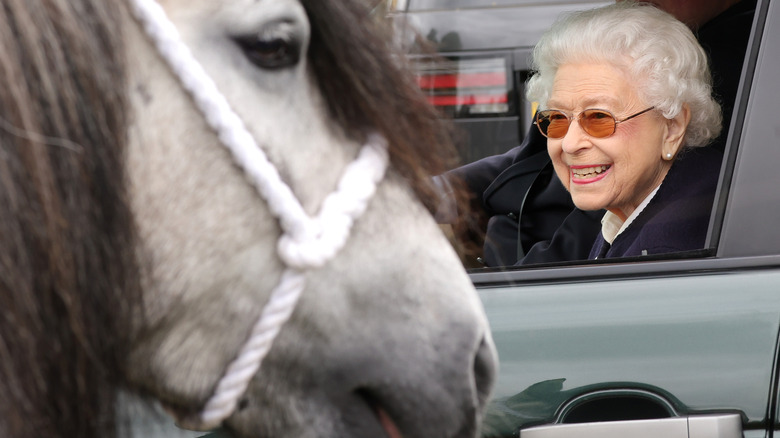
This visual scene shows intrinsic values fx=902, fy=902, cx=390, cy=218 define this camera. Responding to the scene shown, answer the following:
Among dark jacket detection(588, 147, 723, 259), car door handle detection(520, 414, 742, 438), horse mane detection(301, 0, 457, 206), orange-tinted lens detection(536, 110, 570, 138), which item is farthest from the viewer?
orange-tinted lens detection(536, 110, 570, 138)

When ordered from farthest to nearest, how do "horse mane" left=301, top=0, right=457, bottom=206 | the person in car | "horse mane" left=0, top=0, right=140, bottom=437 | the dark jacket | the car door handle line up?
the person in car → the dark jacket → the car door handle → "horse mane" left=301, top=0, right=457, bottom=206 → "horse mane" left=0, top=0, right=140, bottom=437

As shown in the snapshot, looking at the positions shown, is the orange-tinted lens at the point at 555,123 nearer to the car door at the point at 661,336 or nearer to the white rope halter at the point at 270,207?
the car door at the point at 661,336

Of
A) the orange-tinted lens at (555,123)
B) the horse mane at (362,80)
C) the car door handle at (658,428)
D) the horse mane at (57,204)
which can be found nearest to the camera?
the horse mane at (57,204)

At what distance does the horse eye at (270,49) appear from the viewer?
1.05 metres

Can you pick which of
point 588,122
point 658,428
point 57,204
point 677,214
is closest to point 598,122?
point 588,122

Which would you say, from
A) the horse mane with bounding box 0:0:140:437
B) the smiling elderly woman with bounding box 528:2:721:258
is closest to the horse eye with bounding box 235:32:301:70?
the horse mane with bounding box 0:0:140:437

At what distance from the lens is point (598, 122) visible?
2.00 metres

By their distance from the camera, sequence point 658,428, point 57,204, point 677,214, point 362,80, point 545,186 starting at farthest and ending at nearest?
1. point 545,186
2. point 677,214
3. point 658,428
4. point 362,80
5. point 57,204

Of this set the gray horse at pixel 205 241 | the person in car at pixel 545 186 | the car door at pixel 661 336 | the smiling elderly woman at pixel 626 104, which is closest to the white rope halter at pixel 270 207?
the gray horse at pixel 205 241

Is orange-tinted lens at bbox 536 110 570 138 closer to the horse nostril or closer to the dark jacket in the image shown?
the dark jacket

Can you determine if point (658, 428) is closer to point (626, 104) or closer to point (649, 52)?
point (626, 104)

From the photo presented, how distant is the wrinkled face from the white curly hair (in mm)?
29

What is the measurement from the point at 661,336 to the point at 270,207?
2.71 ft

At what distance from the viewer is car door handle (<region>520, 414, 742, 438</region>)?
151 centimetres
